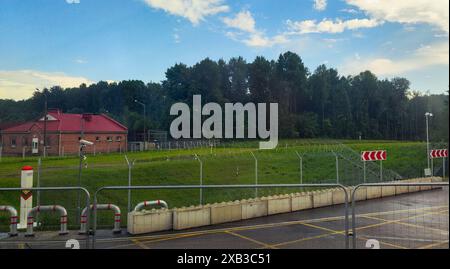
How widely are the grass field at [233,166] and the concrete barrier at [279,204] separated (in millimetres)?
2805

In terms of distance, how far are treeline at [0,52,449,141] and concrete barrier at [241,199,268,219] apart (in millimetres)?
7972

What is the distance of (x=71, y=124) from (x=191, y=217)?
12644 mm

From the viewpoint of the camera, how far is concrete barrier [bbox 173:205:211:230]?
8305mm

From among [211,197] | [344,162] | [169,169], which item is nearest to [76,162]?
[169,169]

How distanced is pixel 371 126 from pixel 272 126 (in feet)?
21.9

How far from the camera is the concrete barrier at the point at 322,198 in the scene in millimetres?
11336

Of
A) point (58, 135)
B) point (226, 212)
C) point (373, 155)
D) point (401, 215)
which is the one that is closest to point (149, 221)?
point (226, 212)

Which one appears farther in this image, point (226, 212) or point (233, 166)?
point (233, 166)

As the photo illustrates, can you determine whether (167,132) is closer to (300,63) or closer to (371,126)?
(300,63)

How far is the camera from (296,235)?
7.38 metres

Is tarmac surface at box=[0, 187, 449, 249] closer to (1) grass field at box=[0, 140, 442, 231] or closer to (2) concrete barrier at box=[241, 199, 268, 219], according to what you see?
(2) concrete barrier at box=[241, 199, 268, 219]

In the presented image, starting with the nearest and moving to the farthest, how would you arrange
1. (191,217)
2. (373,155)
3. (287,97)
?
(191,217), (373,155), (287,97)

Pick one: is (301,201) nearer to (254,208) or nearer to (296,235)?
(254,208)
